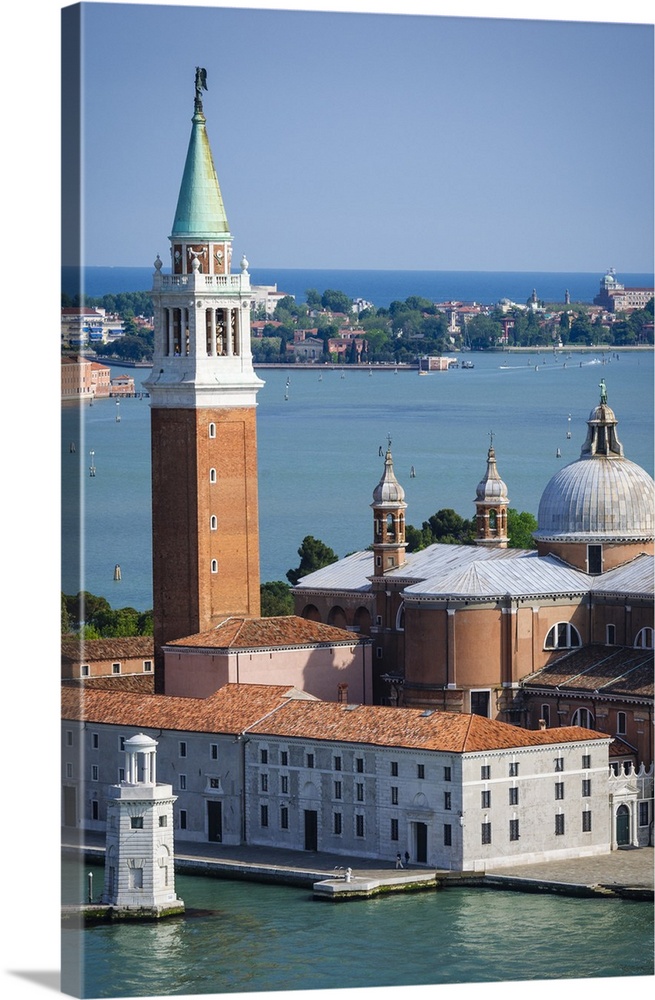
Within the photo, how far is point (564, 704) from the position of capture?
36000mm

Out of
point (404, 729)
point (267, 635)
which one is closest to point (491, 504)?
point (267, 635)

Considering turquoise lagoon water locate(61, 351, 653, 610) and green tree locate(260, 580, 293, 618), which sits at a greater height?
turquoise lagoon water locate(61, 351, 653, 610)

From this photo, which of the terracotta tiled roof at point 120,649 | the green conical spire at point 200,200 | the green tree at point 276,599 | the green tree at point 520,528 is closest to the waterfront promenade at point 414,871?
the terracotta tiled roof at point 120,649

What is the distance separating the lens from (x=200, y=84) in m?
30.6

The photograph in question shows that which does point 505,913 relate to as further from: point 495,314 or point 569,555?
point 569,555

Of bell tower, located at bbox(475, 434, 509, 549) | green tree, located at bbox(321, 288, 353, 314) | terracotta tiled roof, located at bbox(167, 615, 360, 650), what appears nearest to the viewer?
green tree, located at bbox(321, 288, 353, 314)

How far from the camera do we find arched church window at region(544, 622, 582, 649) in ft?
122

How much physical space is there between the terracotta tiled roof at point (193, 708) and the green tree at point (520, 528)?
37.9 ft

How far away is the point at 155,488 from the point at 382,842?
21.9 feet

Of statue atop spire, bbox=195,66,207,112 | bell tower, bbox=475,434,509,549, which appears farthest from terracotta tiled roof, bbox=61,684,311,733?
statue atop spire, bbox=195,66,207,112

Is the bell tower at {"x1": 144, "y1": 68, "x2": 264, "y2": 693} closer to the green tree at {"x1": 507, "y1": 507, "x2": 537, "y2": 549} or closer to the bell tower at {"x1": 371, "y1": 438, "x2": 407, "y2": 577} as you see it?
the bell tower at {"x1": 371, "y1": 438, "x2": 407, "y2": 577}

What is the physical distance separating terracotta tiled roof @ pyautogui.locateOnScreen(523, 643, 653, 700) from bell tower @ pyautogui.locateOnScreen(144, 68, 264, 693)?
3.92 meters

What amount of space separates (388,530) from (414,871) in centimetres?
806

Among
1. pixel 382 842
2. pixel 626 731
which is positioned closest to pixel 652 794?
pixel 626 731
